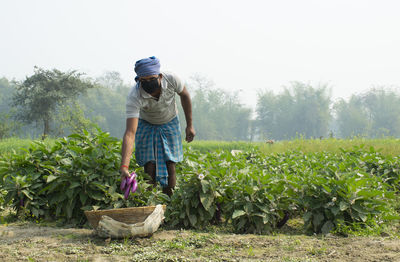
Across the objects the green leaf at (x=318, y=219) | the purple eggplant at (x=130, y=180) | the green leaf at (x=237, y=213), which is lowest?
the green leaf at (x=318, y=219)

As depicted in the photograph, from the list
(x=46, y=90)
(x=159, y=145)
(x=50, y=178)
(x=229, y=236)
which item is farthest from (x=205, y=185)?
(x=46, y=90)

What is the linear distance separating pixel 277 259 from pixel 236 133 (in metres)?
56.1

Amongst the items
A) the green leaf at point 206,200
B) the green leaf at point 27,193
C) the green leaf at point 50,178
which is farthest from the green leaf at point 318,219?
the green leaf at point 27,193

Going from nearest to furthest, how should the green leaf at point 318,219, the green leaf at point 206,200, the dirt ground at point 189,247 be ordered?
the dirt ground at point 189,247
the green leaf at point 206,200
the green leaf at point 318,219

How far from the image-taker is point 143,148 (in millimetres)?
3865

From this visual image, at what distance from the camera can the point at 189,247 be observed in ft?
9.85

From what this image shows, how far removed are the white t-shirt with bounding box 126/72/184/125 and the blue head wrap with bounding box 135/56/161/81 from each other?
17 centimetres

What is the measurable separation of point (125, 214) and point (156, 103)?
114 centimetres

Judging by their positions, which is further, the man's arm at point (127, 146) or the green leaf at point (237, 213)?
the green leaf at point (237, 213)

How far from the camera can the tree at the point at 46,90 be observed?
25.0m

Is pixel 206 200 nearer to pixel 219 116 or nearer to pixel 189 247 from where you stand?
pixel 189 247

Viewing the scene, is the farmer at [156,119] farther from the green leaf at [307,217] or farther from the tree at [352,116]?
the tree at [352,116]

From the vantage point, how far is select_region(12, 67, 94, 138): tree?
82.0 ft

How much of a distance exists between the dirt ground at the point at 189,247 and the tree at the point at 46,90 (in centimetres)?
2302
